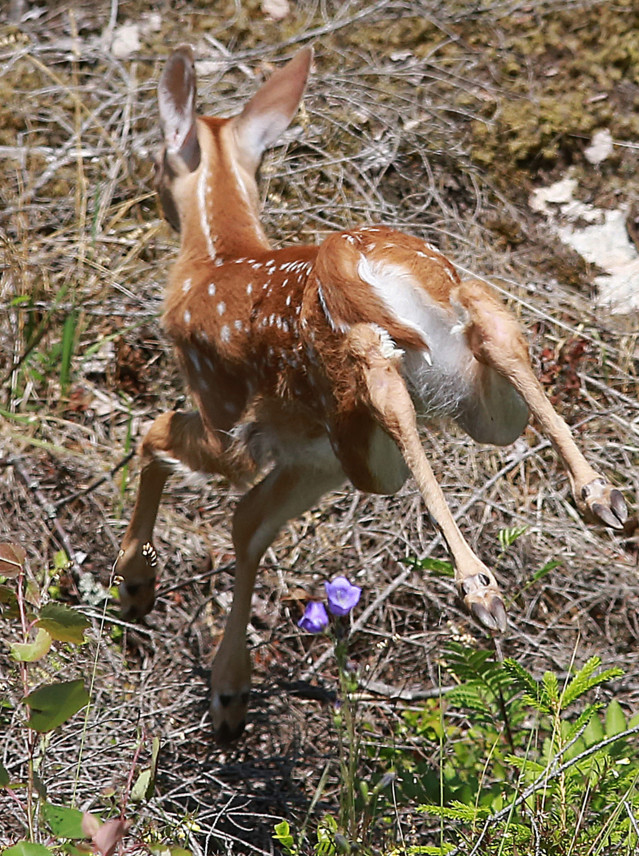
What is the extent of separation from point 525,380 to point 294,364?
77 cm


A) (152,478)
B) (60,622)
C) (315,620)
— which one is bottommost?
(152,478)

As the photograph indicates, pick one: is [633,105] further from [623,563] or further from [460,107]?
[623,563]

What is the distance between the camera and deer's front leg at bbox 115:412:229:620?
4254 mm

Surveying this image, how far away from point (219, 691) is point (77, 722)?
51 cm

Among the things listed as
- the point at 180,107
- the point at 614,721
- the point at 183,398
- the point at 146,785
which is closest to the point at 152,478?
the point at 183,398

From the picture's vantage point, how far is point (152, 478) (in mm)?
4402

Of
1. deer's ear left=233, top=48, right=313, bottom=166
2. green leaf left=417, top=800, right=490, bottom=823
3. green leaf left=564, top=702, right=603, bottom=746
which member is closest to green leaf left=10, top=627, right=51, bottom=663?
green leaf left=417, top=800, right=490, bottom=823

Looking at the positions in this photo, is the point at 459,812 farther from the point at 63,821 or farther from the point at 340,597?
the point at 63,821

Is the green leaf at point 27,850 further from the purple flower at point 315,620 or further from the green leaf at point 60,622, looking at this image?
the purple flower at point 315,620

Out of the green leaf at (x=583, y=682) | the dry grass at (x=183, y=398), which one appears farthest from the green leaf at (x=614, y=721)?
the dry grass at (x=183, y=398)

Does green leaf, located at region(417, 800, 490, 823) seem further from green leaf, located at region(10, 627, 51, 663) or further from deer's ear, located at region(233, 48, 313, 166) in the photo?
deer's ear, located at region(233, 48, 313, 166)

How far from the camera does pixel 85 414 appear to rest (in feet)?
17.2

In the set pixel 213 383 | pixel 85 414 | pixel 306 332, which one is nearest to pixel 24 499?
pixel 85 414

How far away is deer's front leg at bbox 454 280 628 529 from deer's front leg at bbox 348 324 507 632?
0.25 meters
